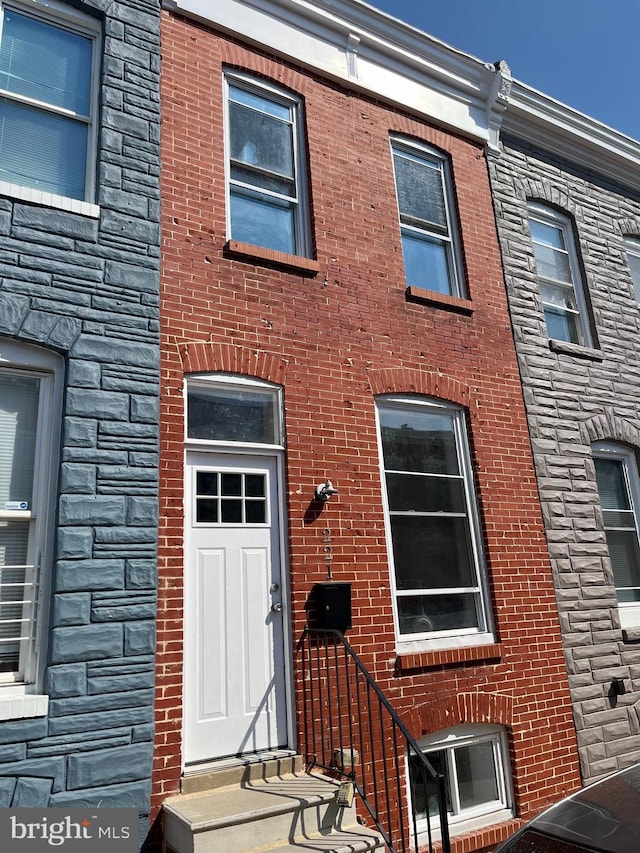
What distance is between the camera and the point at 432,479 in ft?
20.8

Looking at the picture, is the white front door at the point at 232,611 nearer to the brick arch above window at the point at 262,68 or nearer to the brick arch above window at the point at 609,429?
the brick arch above window at the point at 262,68

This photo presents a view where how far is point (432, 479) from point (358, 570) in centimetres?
137

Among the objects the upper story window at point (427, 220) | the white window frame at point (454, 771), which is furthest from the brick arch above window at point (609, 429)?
the white window frame at point (454, 771)

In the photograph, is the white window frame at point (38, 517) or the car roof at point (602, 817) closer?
the car roof at point (602, 817)

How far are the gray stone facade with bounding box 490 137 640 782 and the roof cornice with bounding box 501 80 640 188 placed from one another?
17 centimetres

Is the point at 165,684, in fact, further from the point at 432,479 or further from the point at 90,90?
the point at 90,90

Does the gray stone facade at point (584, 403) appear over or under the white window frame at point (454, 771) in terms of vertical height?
over

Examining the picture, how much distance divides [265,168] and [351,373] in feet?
7.42

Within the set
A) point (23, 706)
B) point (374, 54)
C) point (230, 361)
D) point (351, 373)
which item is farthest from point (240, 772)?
point (374, 54)

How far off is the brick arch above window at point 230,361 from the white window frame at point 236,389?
0.05 m

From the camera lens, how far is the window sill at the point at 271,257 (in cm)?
567

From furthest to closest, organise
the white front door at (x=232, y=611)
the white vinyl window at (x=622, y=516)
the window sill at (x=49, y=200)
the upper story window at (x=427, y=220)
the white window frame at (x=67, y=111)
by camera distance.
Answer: the white vinyl window at (x=622, y=516) → the upper story window at (x=427, y=220) → the white window frame at (x=67, y=111) → the window sill at (x=49, y=200) → the white front door at (x=232, y=611)

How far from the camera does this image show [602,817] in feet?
7.79
